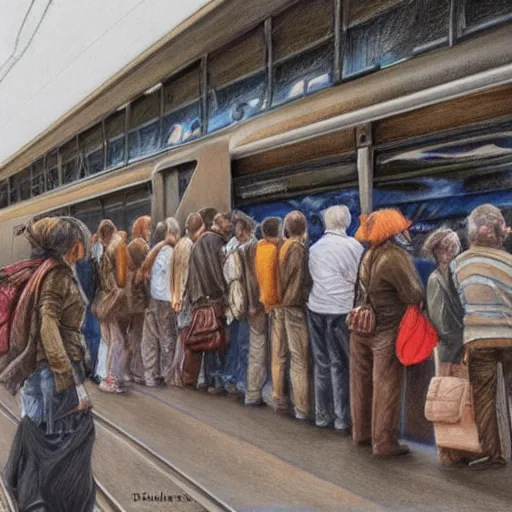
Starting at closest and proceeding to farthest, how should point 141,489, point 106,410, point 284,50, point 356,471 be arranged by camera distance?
point 356,471
point 284,50
point 141,489
point 106,410

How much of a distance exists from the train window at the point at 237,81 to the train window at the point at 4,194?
1.65 metres

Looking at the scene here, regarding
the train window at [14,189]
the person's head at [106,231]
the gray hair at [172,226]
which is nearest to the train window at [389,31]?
the gray hair at [172,226]

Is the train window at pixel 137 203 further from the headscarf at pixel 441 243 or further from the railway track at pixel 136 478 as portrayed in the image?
the headscarf at pixel 441 243

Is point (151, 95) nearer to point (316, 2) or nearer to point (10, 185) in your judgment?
point (316, 2)

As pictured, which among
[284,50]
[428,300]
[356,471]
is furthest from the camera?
[284,50]

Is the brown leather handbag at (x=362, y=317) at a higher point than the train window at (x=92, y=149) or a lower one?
lower

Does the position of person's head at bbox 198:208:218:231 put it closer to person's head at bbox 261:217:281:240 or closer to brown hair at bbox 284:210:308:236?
person's head at bbox 261:217:281:240

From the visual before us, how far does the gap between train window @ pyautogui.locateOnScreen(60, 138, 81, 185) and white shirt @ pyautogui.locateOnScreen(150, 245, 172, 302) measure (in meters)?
0.71

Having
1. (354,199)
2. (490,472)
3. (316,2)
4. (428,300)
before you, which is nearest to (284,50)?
(316,2)

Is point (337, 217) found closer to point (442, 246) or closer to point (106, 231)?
point (442, 246)

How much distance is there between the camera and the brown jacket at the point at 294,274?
217cm

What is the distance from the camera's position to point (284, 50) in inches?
85.4

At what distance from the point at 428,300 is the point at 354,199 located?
15.8 inches

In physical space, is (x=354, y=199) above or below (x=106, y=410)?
above
